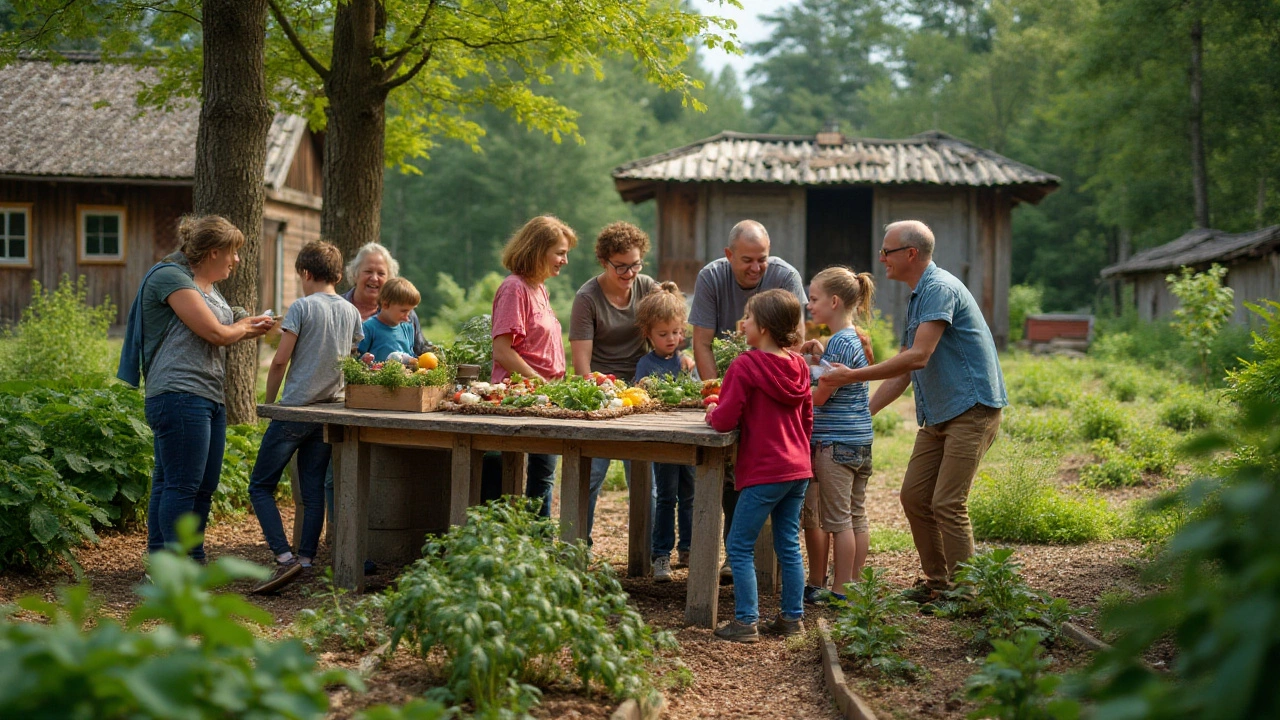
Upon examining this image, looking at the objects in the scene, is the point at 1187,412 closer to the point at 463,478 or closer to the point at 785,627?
the point at 785,627

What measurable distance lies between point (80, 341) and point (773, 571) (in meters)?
9.09

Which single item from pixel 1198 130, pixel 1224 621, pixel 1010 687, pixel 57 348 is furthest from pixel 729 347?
pixel 1198 130

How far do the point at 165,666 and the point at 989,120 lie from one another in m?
44.9

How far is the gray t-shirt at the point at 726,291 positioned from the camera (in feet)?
19.1

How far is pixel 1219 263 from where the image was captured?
62.5 feet

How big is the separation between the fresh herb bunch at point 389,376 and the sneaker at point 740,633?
1748 mm

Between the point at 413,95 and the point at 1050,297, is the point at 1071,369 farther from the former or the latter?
the point at 1050,297

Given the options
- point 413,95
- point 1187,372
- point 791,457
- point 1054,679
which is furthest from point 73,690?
point 1187,372

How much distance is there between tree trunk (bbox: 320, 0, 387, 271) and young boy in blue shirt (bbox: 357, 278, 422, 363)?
109 inches

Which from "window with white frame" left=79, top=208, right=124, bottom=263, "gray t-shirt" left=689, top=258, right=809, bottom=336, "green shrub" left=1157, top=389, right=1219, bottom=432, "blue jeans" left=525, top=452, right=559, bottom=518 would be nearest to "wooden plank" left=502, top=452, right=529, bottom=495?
"blue jeans" left=525, top=452, right=559, bottom=518

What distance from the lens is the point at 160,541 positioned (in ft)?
16.6

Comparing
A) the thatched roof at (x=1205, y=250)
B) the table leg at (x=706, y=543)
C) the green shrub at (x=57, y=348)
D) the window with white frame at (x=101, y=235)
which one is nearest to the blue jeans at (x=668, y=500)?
the table leg at (x=706, y=543)

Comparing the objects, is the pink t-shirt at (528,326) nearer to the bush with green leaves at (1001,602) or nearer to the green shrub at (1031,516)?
the bush with green leaves at (1001,602)

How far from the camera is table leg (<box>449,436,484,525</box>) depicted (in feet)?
16.5
